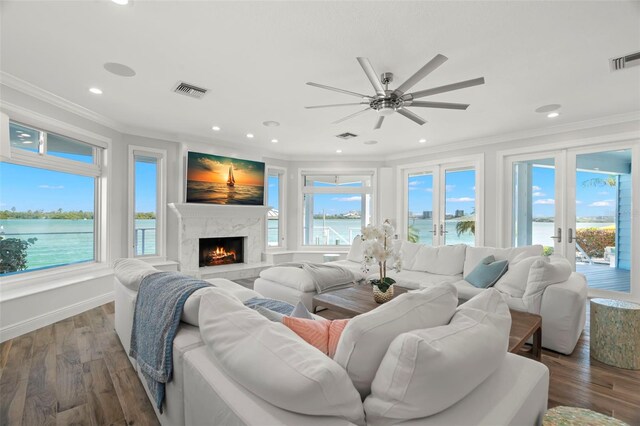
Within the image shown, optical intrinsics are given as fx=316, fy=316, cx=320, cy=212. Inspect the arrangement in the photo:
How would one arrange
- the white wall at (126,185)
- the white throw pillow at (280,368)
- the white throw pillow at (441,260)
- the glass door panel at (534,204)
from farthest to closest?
the glass door panel at (534,204) < the white throw pillow at (441,260) < the white wall at (126,185) < the white throw pillow at (280,368)

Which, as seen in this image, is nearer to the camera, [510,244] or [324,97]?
[324,97]

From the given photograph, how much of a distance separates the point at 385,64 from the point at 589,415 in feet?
8.91

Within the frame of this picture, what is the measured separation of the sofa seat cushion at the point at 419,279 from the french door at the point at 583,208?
2.02m

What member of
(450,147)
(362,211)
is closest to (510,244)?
(450,147)

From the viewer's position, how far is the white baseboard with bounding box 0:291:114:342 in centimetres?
310

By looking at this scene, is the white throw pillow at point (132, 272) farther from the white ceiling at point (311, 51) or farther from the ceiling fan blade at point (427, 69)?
the ceiling fan blade at point (427, 69)

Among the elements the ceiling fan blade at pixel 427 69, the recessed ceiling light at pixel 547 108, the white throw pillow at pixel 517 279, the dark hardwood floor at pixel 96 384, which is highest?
the recessed ceiling light at pixel 547 108

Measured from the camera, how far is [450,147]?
19.5 feet

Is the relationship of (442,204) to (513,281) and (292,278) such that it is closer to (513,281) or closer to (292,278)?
(513,281)

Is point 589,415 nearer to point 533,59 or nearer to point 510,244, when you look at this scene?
point 533,59

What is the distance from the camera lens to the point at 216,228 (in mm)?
6020

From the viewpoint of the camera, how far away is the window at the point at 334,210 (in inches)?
289

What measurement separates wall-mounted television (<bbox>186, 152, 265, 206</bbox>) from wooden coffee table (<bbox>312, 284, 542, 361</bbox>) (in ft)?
11.3

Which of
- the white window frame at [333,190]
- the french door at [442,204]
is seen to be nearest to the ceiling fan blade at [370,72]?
the french door at [442,204]
